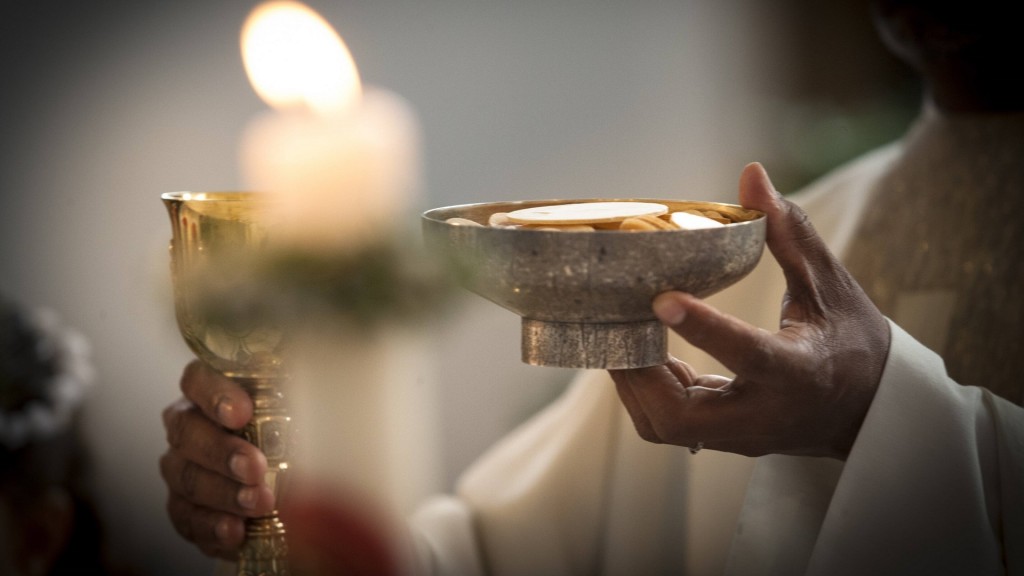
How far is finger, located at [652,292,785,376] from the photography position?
1.44 ft

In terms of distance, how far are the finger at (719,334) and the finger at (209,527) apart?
395mm

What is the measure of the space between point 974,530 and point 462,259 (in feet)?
1.37

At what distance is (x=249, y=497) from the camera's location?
0.63m

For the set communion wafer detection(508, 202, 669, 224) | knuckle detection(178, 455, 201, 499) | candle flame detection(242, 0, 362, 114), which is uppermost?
candle flame detection(242, 0, 362, 114)

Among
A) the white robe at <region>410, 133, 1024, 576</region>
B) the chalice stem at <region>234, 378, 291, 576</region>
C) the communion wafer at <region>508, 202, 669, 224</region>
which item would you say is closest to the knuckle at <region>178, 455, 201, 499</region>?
the chalice stem at <region>234, 378, 291, 576</region>

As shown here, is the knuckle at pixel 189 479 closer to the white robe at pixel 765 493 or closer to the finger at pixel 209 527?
the finger at pixel 209 527

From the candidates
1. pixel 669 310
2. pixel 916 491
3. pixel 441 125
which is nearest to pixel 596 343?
pixel 669 310

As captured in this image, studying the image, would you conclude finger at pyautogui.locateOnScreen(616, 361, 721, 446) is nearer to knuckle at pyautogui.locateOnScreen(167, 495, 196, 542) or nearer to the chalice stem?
the chalice stem

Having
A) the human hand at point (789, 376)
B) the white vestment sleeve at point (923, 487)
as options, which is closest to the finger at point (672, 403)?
the human hand at point (789, 376)

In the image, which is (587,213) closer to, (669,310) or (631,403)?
(669,310)

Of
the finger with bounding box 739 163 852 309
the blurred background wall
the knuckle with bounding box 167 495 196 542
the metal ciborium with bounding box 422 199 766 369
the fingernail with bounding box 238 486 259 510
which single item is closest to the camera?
the metal ciborium with bounding box 422 199 766 369

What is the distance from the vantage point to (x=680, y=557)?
1.09 metres

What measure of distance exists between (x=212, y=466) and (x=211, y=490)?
3 centimetres

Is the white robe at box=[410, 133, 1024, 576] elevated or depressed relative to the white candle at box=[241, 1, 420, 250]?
depressed
